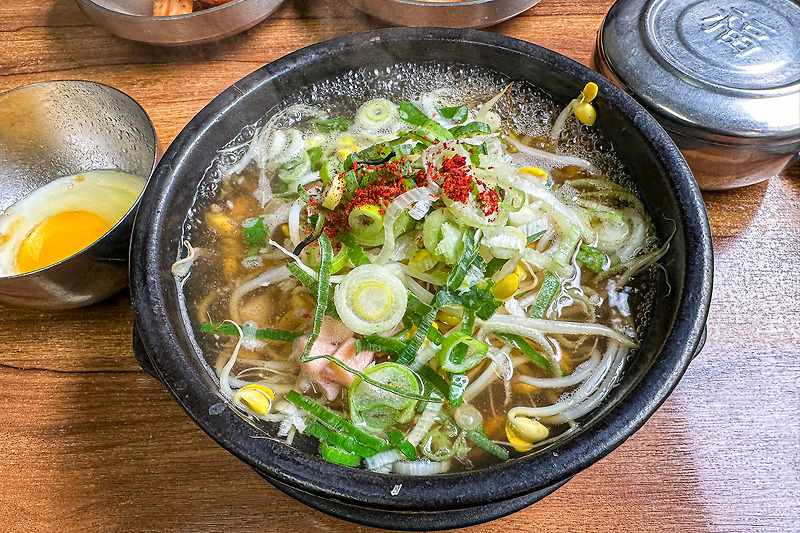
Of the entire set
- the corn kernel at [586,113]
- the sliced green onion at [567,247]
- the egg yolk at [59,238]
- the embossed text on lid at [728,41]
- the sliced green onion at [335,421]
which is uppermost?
the embossed text on lid at [728,41]

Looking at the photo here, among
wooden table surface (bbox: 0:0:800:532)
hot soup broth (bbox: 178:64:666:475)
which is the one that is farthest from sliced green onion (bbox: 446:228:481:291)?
wooden table surface (bbox: 0:0:800:532)

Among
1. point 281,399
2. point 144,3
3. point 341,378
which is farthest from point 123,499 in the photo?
point 144,3

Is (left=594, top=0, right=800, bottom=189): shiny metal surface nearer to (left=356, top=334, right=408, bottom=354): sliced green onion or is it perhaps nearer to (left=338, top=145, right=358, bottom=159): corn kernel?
(left=338, top=145, right=358, bottom=159): corn kernel

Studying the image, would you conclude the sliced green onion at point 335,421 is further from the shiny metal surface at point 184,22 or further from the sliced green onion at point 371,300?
the shiny metal surface at point 184,22

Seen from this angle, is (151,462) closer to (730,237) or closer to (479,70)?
(479,70)

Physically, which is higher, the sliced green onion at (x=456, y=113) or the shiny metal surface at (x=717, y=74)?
the shiny metal surface at (x=717, y=74)

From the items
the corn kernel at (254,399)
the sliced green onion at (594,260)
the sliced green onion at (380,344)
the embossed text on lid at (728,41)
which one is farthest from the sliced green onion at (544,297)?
the embossed text on lid at (728,41)
